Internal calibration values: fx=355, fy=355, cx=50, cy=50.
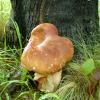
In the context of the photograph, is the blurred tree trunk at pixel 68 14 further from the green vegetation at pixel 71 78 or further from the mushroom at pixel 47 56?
the mushroom at pixel 47 56

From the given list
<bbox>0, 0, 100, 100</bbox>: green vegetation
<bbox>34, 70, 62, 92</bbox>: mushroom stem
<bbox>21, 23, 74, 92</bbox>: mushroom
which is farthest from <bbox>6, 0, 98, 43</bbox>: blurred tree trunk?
<bbox>34, 70, 62, 92</bbox>: mushroom stem

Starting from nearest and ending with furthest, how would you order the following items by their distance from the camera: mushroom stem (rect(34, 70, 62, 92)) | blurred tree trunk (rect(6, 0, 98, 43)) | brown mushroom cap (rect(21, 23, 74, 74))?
brown mushroom cap (rect(21, 23, 74, 74)) < mushroom stem (rect(34, 70, 62, 92)) < blurred tree trunk (rect(6, 0, 98, 43))

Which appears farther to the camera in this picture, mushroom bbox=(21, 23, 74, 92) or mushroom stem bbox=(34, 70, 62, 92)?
mushroom stem bbox=(34, 70, 62, 92)

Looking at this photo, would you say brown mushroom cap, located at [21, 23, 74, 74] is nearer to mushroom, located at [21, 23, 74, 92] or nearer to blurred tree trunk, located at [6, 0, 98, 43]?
mushroom, located at [21, 23, 74, 92]

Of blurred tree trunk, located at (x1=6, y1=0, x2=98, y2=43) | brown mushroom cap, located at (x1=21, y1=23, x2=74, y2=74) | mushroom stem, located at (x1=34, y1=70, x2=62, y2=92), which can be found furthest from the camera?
blurred tree trunk, located at (x1=6, y1=0, x2=98, y2=43)

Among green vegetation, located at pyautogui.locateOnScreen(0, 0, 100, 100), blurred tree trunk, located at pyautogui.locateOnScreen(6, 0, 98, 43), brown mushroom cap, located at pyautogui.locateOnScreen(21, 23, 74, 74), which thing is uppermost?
blurred tree trunk, located at pyautogui.locateOnScreen(6, 0, 98, 43)

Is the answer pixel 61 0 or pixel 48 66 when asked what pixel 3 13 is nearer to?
pixel 61 0

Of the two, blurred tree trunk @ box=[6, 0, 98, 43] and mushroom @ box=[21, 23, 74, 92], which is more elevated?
blurred tree trunk @ box=[6, 0, 98, 43]
